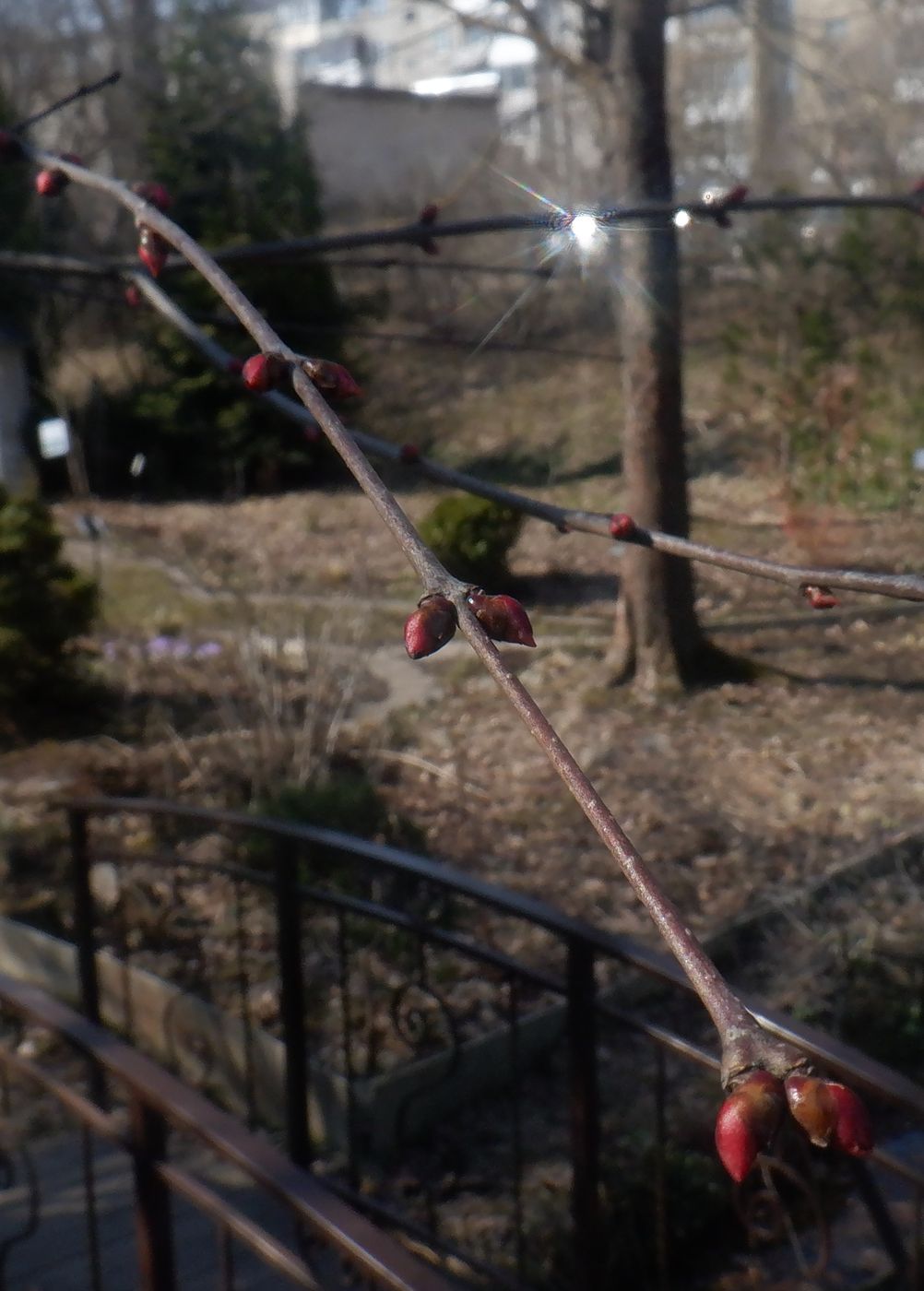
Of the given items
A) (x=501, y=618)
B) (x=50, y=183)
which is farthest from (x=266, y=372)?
(x=50, y=183)

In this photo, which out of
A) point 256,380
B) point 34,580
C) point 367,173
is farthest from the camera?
point 367,173

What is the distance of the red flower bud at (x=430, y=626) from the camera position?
2.08ft

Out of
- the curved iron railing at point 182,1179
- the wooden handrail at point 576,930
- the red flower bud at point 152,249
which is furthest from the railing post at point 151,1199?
the red flower bud at point 152,249

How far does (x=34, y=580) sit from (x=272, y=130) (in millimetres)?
9384

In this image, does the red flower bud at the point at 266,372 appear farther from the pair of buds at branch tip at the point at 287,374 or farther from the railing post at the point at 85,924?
the railing post at the point at 85,924

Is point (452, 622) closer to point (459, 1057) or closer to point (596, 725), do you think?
point (459, 1057)

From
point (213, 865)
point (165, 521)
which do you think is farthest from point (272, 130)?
point (213, 865)

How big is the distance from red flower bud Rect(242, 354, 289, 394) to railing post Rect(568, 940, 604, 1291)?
1.99 m

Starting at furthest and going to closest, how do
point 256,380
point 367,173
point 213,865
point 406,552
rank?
1. point 367,173
2. point 213,865
3. point 256,380
4. point 406,552

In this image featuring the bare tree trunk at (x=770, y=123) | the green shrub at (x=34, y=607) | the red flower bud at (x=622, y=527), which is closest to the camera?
the red flower bud at (x=622, y=527)

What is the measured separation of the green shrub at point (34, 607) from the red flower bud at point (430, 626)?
658cm

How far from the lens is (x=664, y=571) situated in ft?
23.5

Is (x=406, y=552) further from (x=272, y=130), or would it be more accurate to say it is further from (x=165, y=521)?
(x=272, y=130)

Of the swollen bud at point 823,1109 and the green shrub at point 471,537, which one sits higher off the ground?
the swollen bud at point 823,1109
